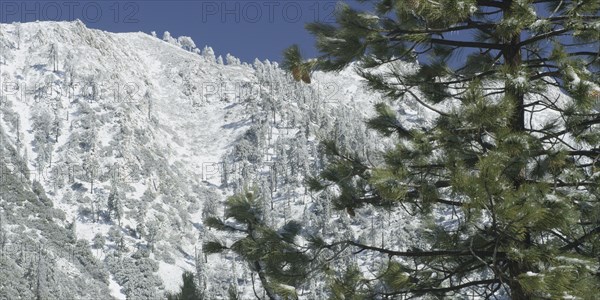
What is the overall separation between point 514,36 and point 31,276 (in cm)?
12073

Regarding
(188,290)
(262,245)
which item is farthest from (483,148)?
(188,290)

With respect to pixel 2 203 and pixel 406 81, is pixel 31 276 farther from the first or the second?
pixel 406 81

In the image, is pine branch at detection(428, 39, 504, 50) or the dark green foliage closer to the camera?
pine branch at detection(428, 39, 504, 50)

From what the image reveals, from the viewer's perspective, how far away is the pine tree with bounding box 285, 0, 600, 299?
4.84 meters

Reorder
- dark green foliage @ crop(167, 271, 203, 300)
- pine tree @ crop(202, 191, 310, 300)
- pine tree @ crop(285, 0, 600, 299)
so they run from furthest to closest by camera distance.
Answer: dark green foliage @ crop(167, 271, 203, 300)
pine tree @ crop(202, 191, 310, 300)
pine tree @ crop(285, 0, 600, 299)

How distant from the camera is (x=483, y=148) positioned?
18.8 feet

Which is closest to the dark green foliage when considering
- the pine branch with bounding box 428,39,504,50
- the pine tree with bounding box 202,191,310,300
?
the pine tree with bounding box 202,191,310,300

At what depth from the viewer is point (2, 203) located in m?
151

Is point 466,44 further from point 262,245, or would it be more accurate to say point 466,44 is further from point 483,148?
point 262,245

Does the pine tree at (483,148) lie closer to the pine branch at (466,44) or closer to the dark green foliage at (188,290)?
the pine branch at (466,44)

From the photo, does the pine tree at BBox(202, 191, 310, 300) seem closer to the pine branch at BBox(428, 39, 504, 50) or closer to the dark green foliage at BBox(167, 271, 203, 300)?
the pine branch at BBox(428, 39, 504, 50)

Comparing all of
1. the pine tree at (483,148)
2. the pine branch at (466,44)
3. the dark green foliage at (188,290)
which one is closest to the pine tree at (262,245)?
the pine tree at (483,148)

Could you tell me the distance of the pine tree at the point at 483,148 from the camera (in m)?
4.84

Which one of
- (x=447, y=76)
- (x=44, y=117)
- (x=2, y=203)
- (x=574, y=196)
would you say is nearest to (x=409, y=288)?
(x=574, y=196)
